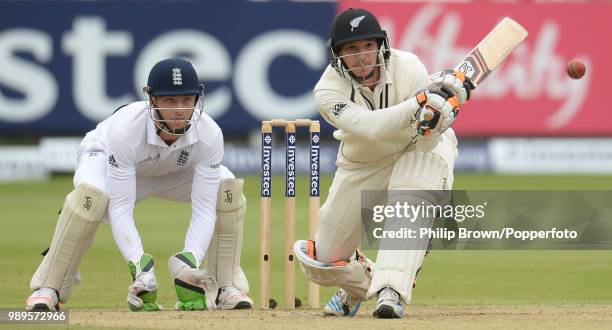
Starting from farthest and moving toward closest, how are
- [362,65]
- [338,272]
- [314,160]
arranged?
[314,160]
[338,272]
[362,65]

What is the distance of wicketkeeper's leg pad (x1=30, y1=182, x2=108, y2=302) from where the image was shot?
5867mm

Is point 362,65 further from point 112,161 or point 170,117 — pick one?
point 112,161

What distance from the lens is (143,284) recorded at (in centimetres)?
560

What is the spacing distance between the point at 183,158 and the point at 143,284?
2.37ft

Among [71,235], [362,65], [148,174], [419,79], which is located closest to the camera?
[362,65]

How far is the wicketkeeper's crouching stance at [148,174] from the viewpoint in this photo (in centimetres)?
576

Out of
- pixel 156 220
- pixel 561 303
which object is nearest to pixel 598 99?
pixel 156 220

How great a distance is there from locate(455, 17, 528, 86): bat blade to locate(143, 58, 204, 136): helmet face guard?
3.83ft

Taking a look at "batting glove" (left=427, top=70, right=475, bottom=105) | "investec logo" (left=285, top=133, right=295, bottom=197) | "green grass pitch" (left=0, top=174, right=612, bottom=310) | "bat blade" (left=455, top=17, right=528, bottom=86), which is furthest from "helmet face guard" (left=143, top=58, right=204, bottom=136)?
"green grass pitch" (left=0, top=174, right=612, bottom=310)

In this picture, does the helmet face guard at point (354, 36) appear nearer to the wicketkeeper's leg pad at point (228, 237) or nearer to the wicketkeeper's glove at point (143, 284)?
the wicketkeeper's leg pad at point (228, 237)

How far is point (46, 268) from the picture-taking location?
6.00 metres

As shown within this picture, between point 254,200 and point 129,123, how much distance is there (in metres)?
7.24

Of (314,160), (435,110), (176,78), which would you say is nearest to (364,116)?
(435,110)

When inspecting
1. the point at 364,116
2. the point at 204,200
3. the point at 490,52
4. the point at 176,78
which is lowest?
the point at 204,200
